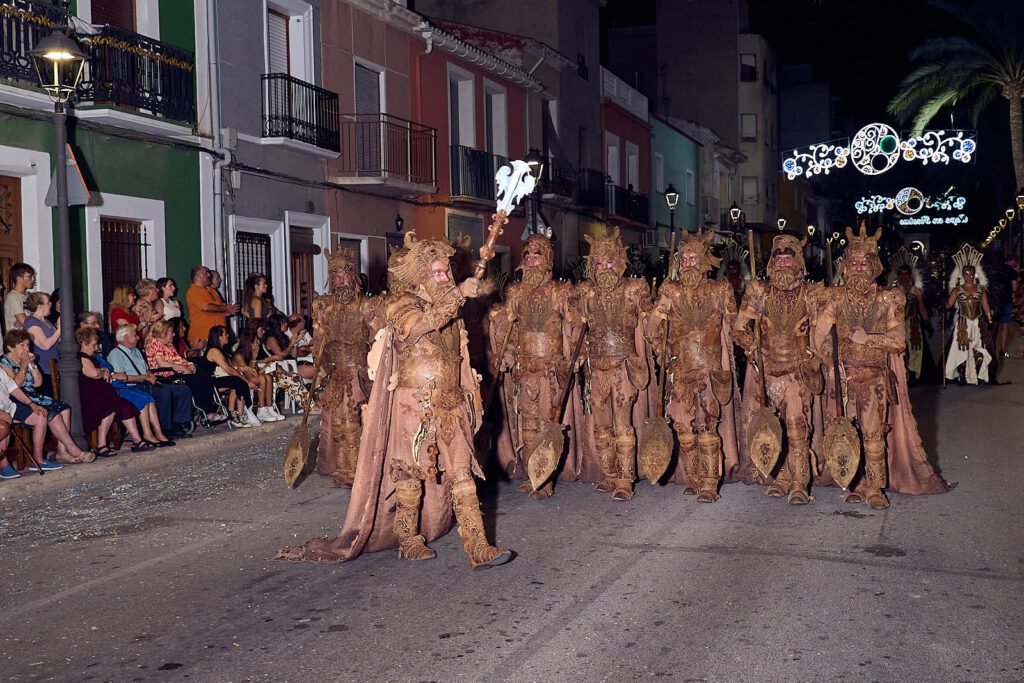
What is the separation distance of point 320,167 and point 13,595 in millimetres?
15152

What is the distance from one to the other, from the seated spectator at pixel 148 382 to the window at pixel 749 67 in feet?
151

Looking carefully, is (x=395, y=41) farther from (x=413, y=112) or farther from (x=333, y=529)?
(x=333, y=529)

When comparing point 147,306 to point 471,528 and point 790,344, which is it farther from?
point 471,528

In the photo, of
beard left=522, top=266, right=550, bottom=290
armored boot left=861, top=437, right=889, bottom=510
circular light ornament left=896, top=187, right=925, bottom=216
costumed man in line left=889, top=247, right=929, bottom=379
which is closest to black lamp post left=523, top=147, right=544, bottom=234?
costumed man in line left=889, top=247, right=929, bottom=379

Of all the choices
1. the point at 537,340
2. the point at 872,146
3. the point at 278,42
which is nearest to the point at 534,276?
the point at 537,340

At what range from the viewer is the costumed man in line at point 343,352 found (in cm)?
1002

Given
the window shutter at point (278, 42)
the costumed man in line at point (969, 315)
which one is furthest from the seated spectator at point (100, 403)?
the costumed man in line at point (969, 315)

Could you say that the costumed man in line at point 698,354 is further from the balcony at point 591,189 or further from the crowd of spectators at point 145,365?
the balcony at point 591,189

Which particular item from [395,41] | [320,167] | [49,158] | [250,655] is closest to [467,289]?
[250,655]

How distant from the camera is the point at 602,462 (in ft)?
30.7

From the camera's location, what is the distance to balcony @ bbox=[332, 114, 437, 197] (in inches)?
856

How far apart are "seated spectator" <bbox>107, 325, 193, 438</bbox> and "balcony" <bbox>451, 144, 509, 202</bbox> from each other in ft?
42.5

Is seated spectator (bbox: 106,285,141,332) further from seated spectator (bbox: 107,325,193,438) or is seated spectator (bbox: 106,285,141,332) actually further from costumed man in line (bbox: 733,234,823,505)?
costumed man in line (bbox: 733,234,823,505)

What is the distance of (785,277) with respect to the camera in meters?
8.92
